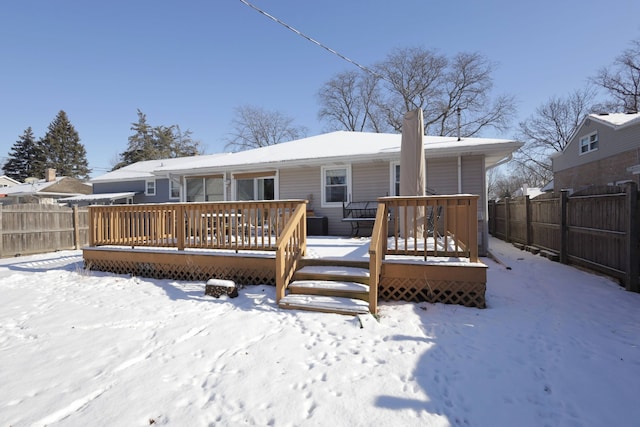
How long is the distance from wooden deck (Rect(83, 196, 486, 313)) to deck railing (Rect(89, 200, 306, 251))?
0.06ft

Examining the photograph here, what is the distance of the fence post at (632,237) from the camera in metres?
4.66

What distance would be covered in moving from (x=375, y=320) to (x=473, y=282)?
5.09 feet

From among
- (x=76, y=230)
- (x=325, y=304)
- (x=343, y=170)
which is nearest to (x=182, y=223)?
(x=325, y=304)

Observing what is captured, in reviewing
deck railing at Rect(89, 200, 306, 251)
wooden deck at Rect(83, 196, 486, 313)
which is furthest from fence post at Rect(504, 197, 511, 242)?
deck railing at Rect(89, 200, 306, 251)

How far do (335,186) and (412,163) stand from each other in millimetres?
3924

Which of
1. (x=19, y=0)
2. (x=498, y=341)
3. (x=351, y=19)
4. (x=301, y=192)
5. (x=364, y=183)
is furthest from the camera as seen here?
(x=351, y=19)

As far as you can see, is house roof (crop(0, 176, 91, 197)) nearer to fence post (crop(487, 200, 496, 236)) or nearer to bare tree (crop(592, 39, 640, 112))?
fence post (crop(487, 200, 496, 236))

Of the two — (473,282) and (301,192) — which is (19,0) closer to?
(301,192)

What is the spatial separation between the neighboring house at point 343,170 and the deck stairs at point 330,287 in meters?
4.32

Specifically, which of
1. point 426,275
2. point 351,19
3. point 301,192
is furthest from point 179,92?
point 426,275

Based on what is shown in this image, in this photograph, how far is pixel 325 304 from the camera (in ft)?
13.1

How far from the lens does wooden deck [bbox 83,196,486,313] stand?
420 centimetres

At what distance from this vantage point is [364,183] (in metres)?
9.08

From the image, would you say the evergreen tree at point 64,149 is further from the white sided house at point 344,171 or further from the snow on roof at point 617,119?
the snow on roof at point 617,119
